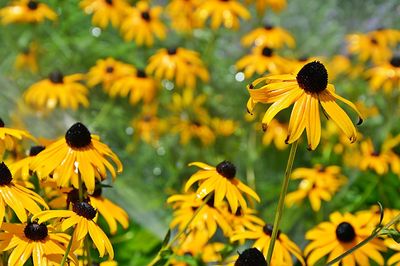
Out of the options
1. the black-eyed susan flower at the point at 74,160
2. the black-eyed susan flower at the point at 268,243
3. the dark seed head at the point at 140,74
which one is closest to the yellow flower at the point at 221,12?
the dark seed head at the point at 140,74

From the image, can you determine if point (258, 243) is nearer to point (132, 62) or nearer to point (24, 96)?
point (24, 96)

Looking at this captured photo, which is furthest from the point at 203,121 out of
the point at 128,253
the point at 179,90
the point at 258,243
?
the point at 258,243

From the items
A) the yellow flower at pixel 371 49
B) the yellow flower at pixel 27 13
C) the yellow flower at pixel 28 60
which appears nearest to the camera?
the yellow flower at pixel 27 13

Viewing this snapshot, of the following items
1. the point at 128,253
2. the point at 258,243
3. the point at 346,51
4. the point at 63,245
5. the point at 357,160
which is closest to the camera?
the point at 63,245

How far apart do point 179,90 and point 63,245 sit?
1905mm

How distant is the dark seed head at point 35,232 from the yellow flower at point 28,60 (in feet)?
6.70

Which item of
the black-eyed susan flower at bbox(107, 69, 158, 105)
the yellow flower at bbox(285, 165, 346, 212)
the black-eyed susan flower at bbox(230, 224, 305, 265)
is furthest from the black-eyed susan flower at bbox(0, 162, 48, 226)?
the black-eyed susan flower at bbox(107, 69, 158, 105)

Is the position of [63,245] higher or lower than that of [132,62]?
lower

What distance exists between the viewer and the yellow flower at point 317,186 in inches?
93.5

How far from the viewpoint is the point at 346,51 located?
4.01 meters

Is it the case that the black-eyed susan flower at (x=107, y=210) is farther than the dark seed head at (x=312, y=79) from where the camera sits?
Yes

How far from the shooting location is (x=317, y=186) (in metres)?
2.43

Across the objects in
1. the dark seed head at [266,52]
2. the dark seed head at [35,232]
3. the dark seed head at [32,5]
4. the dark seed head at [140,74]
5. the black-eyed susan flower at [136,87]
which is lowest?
the dark seed head at [35,232]

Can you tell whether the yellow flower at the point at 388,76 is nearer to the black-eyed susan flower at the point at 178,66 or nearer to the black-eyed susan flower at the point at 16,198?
the black-eyed susan flower at the point at 178,66
